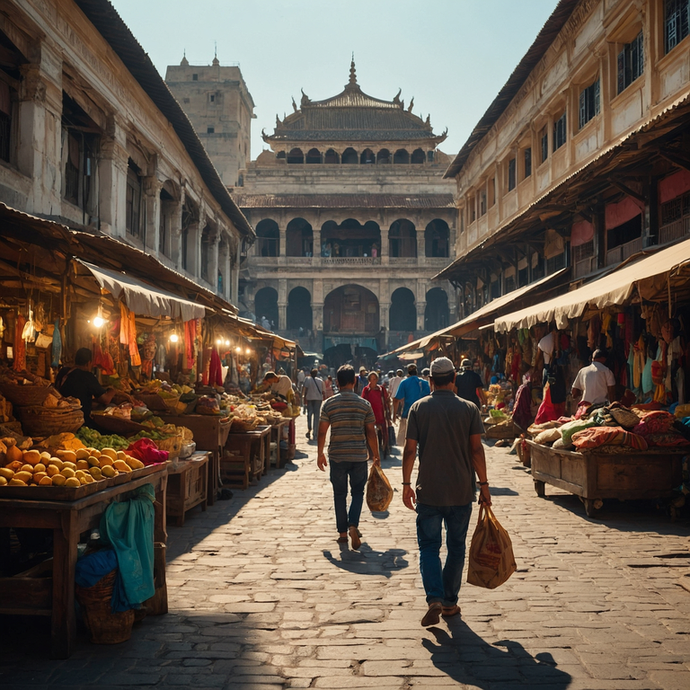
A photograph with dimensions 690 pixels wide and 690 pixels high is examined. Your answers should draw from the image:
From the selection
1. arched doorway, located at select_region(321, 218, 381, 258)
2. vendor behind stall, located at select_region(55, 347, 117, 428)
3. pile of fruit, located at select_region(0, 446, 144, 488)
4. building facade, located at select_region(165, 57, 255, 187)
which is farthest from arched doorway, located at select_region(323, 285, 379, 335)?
pile of fruit, located at select_region(0, 446, 144, 488)

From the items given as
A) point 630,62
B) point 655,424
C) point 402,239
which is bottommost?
point 655,424

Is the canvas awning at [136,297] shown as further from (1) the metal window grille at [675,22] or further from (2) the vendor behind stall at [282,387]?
(1) the metal window grille at [675,22]

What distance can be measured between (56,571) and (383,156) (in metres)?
43.2

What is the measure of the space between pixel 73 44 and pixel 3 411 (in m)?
8.69

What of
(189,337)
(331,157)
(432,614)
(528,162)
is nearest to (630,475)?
(432,614)

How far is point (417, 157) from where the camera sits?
44.2m

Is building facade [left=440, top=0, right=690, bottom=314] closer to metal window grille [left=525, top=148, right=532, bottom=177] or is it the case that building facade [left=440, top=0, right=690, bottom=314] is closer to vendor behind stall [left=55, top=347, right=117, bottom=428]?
metal window grille [left=525, top=148, right=532, bottom=177]

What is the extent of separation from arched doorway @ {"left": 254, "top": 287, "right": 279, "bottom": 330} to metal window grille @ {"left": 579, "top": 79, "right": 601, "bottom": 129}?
91.4 ft

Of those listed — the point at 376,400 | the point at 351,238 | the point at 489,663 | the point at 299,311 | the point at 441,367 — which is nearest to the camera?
the point at 489,663

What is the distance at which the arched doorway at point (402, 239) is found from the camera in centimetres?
4250

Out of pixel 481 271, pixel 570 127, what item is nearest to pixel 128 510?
pixel 570 127

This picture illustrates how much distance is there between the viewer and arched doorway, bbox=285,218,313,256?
4328 centimetres

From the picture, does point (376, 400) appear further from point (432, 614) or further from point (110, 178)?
point (432, 614)

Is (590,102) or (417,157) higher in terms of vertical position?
(417,157)
